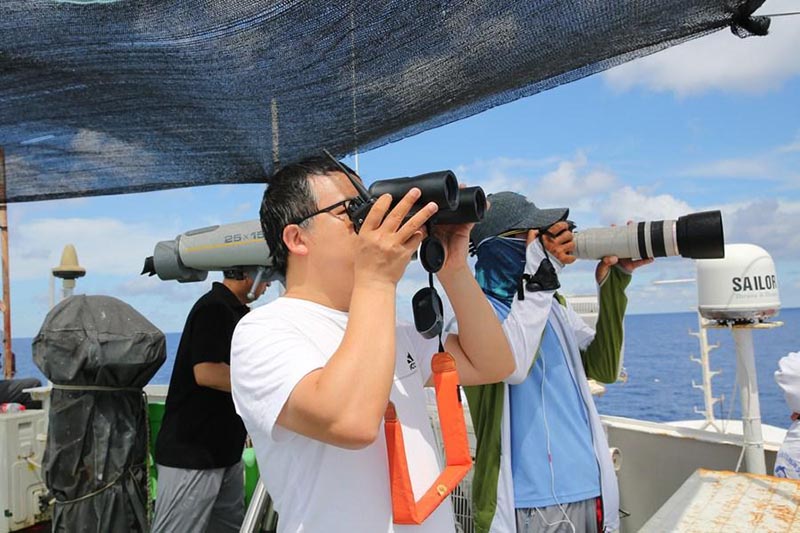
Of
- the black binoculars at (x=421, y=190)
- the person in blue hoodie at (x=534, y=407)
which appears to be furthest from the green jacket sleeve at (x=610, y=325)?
the black binoculars at (x=421, y=190)

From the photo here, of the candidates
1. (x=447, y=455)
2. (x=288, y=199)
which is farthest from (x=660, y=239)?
(x=288, y=199)

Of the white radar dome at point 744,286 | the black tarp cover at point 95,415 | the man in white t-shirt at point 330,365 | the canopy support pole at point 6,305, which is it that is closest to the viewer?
the man in white t-shirt at point 330,365

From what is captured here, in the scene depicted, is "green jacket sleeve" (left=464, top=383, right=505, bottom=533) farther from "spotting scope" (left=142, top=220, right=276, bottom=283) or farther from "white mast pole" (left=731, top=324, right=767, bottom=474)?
"white mast pole" (left=731, top=324, right=767, bottom=474)

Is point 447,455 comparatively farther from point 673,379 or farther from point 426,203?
point 673,379

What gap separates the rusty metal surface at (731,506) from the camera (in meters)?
1.50

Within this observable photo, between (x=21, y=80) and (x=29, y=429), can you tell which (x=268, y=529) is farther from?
(x=21, y=80)

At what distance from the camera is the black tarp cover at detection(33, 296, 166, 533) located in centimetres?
236

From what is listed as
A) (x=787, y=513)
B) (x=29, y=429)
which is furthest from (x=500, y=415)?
(x=29, y=429)

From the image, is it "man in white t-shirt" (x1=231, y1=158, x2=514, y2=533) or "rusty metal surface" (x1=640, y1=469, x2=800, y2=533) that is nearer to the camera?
"man in white t-shirt" (x1=231, y1=158, x2=514, y2=533)

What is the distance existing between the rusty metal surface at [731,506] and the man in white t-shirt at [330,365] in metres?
0.78

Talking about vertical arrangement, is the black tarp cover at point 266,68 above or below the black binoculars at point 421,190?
above

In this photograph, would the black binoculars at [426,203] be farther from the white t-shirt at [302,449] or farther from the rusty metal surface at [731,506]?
the rusty metal surface at [731,506]

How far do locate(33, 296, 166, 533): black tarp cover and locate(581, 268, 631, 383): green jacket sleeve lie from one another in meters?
1.76

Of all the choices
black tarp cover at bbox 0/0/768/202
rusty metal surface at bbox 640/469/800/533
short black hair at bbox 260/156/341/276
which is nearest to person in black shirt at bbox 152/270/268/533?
black tarp cover at bbox 0/0/768/202
